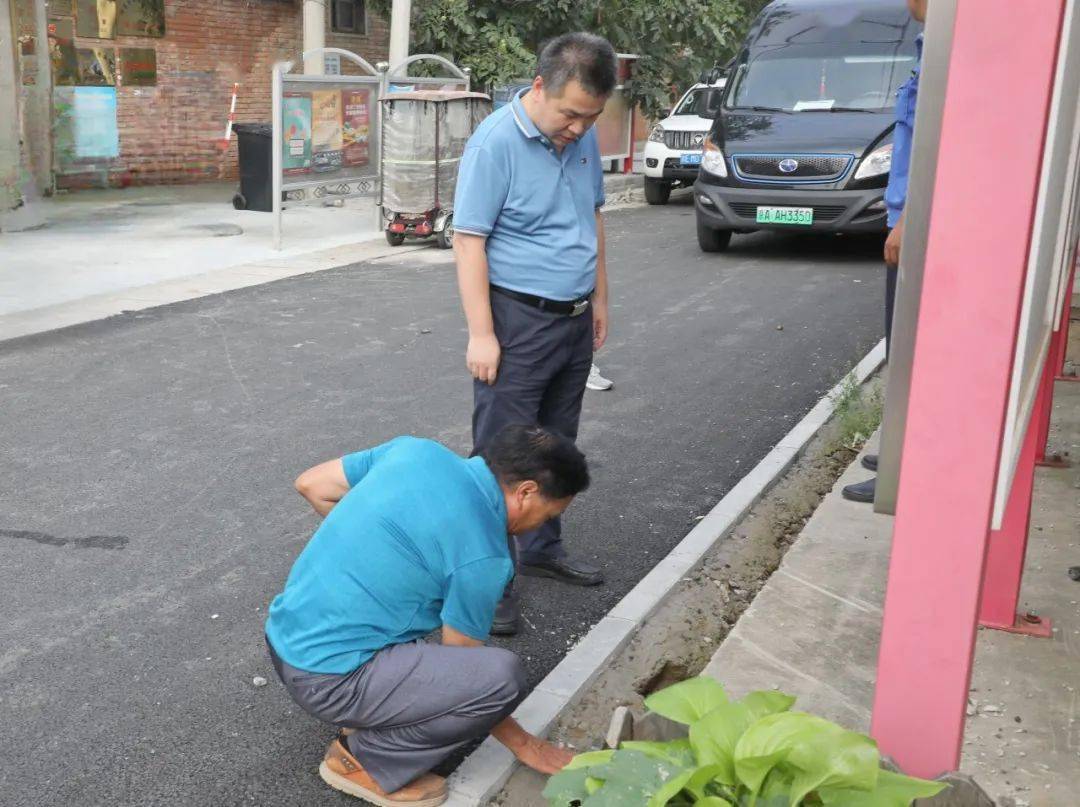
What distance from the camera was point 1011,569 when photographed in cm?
392

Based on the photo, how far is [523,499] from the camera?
3.10 meters

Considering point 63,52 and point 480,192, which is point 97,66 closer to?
point 63,52

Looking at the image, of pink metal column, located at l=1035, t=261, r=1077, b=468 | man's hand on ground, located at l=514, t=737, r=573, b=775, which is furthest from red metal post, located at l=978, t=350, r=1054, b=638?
man's hand on ground, located at l=514, t=737, r=573, b=775

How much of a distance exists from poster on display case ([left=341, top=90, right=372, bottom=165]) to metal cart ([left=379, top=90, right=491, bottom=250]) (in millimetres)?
1159

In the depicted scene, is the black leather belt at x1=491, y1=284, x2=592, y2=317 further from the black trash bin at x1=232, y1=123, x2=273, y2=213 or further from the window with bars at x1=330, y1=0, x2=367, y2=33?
the window with bars at x1=330, y1=0, x2=367, y2=33

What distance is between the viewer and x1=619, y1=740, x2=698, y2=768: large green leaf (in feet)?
7.83

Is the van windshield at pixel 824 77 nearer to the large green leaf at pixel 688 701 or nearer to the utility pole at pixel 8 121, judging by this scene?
the utility pole at pixel 8 121

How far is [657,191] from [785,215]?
250 inches

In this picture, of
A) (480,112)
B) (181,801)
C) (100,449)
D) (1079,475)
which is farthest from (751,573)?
(480,112)

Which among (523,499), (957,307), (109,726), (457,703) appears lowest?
(109,726)

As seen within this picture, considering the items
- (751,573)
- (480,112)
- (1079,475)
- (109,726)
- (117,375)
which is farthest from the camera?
(480,112)

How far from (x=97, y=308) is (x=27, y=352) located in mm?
1558

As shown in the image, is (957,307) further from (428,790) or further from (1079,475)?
(1079,475)

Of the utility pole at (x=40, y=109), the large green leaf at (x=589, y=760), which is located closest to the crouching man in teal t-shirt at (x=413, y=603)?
the large green leaf at (x=589, y=760)
